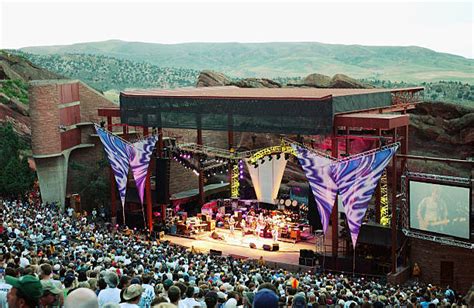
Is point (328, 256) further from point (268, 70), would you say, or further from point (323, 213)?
point (268, 70)

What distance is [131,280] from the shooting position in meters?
12.9

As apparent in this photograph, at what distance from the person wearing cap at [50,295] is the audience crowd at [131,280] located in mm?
11

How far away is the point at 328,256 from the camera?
31438 mm

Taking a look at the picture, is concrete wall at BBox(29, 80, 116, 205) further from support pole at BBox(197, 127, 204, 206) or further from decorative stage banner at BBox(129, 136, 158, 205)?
support pole at BBox(197, 127, 204, 206)

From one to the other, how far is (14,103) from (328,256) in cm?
2634

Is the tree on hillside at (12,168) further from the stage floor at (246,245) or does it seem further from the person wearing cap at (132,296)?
the person wearing cap at (132,296)

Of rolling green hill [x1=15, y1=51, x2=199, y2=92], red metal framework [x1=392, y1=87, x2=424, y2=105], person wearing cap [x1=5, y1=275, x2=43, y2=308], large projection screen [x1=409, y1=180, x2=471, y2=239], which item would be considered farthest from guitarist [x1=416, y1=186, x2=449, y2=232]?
rolling green hill [x1=15, y1=51, x2=199, y2=92]

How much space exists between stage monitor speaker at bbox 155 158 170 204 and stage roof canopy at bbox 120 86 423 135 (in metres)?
2.28

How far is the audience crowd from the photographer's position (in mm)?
7891

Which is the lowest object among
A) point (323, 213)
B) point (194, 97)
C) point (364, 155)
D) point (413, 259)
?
point (413, 259)

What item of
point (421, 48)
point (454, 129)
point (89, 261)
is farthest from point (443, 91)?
point (421, 48)

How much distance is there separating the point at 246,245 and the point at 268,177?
14.3ft

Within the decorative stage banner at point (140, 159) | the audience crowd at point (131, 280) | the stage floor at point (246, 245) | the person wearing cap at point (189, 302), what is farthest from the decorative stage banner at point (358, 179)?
the person wearing cap at point (189, 302)

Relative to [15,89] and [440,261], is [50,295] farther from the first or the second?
[15,89]
